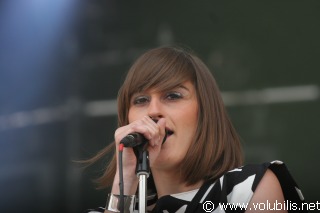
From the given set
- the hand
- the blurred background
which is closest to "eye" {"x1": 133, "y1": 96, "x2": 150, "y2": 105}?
the hand

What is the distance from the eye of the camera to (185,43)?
11.1 ft

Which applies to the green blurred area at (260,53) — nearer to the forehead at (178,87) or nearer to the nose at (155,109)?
the forehead at (178,87)

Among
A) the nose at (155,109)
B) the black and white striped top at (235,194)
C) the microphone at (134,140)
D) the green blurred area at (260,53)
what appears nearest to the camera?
the microphone at (134,140)

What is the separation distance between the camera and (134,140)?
68.1 inches

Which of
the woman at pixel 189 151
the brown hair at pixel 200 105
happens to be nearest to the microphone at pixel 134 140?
the woman at pixel 189 151

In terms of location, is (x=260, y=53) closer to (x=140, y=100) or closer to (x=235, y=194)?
(x=140, y=100)

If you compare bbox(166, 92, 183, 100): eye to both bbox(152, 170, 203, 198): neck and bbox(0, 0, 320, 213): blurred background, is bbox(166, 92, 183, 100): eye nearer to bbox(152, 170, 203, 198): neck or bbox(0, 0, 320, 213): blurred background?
bbox(152, 170, 203, 198): neck

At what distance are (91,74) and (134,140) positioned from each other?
1804 mm

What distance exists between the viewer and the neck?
217 centimetres

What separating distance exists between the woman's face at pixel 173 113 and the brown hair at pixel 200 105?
0.02 metres

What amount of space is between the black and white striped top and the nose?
28 centimetres

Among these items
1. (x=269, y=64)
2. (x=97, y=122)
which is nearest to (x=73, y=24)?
(x=97, y=122)

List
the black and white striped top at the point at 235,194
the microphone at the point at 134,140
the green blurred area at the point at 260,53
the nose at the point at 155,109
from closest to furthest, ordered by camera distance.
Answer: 1. the microphone at the point at 134,140
2. the black and white striped top at the point at 235,194
3. the nose at the point at 155,109
4. the green blurred area at the point at 260,53

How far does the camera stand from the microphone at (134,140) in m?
1.70
